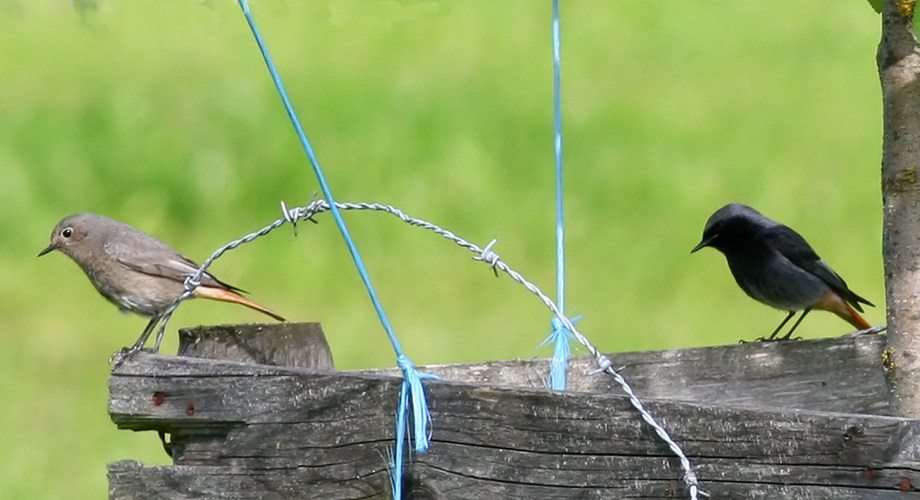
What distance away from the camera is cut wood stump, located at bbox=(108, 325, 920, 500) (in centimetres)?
209

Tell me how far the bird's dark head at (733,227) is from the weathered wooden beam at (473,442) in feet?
13.4

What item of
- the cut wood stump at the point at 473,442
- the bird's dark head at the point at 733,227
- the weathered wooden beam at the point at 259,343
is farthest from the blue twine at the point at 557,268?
the bird's dark head at the point at 733,227

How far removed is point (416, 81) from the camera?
10.6 metres

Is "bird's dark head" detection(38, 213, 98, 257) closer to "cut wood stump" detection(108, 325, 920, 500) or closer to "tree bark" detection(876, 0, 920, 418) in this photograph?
"cut wood stump" detection(108, 325, 920, 500)

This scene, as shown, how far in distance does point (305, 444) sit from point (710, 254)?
7.37 m

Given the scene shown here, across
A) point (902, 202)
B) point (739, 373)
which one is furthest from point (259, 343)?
point (902, 202)

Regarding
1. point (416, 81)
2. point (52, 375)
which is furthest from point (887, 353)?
point (416, 81)

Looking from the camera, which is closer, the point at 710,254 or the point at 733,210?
the point at 733,210

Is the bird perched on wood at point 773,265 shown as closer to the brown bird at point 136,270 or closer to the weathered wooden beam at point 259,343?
the brown bird at point 136,270

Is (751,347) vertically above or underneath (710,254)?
underneath

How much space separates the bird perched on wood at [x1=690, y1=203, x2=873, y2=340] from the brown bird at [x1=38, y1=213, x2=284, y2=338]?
2.29 metres

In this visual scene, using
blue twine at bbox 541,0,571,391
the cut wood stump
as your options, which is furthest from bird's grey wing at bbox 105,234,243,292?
the cut wood stump

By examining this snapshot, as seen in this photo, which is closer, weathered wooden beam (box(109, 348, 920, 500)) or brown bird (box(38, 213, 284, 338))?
weathered wooden beam (box(109, 348, 920, 500))

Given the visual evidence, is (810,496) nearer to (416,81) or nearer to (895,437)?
(895,437)
